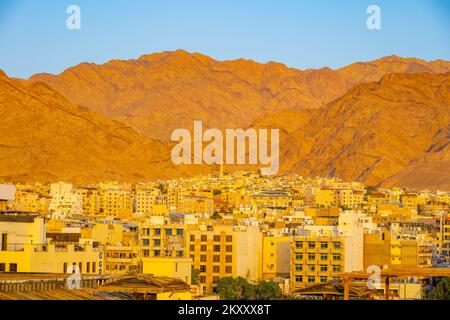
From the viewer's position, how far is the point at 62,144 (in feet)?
555

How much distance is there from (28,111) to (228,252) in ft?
422

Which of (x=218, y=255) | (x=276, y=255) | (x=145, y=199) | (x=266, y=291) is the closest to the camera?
(x=266, y=291)

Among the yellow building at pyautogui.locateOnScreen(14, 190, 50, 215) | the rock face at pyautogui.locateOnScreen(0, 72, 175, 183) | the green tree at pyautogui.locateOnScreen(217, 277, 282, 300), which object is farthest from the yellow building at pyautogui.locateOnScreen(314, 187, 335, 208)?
the green tree at pyautogui.locateOnScreen(217, 277, 282, 300)

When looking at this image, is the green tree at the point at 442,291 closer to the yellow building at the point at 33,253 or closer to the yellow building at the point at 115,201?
the yellow building at the point at 33,253

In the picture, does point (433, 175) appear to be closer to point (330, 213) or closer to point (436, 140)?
point (436, 140)

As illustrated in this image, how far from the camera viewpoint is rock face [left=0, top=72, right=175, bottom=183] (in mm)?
157375

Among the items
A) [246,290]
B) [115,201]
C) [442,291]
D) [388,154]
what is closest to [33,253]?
[442,291]

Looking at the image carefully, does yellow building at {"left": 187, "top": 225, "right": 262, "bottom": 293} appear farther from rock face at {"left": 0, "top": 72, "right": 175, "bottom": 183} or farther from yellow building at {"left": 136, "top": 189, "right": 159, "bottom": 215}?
rock face at {"left": 0, "top": 72, "right": 175, "bottom": 183}

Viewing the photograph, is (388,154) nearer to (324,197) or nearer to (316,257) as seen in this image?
(324,197)

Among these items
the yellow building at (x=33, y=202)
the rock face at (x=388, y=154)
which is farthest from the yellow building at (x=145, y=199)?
the rock face at (x=388, y=154)

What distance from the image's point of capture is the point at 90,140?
6934 inches
